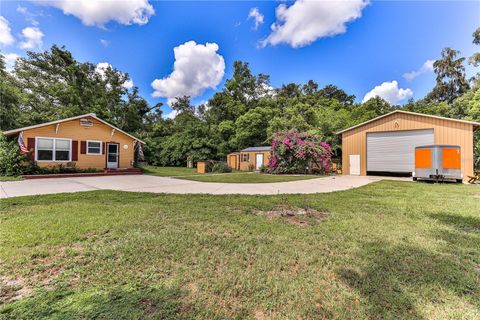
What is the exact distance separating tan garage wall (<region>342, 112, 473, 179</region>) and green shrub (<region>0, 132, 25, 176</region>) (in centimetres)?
2137

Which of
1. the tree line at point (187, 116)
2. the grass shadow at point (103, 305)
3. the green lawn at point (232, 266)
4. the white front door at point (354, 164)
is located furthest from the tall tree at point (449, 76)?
the grass shadow at point (103, 305)

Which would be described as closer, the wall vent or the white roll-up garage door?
the wall vent

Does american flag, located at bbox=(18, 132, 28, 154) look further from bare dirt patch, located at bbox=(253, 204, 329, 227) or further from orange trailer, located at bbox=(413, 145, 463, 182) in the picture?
orange trailer, located at bbox=(413, 145, 463, 182)

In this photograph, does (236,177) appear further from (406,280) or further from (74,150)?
(406,280)

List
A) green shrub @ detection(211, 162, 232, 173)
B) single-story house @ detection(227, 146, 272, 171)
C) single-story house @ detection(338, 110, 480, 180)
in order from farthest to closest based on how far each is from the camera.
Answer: single-story house @ detection(227, 146, 272, 171) → green shrub @ detection(211, 162, 232, 173) → single-story house @ detection(338, 110, 480, 180)

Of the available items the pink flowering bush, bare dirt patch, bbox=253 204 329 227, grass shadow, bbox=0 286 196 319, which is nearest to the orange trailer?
the pink flowering bush

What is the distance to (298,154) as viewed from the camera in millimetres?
15852

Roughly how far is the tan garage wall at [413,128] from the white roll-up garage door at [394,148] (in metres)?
0.32

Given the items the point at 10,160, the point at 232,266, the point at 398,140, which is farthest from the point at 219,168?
the point at 232,266

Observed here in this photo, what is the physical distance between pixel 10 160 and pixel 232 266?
14.7 m

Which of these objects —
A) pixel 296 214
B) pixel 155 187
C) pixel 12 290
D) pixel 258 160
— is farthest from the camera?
pixel 258 160

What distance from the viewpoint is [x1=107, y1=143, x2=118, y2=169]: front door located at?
1459 centimetres

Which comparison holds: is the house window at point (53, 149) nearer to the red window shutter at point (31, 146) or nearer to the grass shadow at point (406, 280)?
the red window shutter at point (31, 146)

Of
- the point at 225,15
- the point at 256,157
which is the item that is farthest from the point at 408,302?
the point at 256,157
